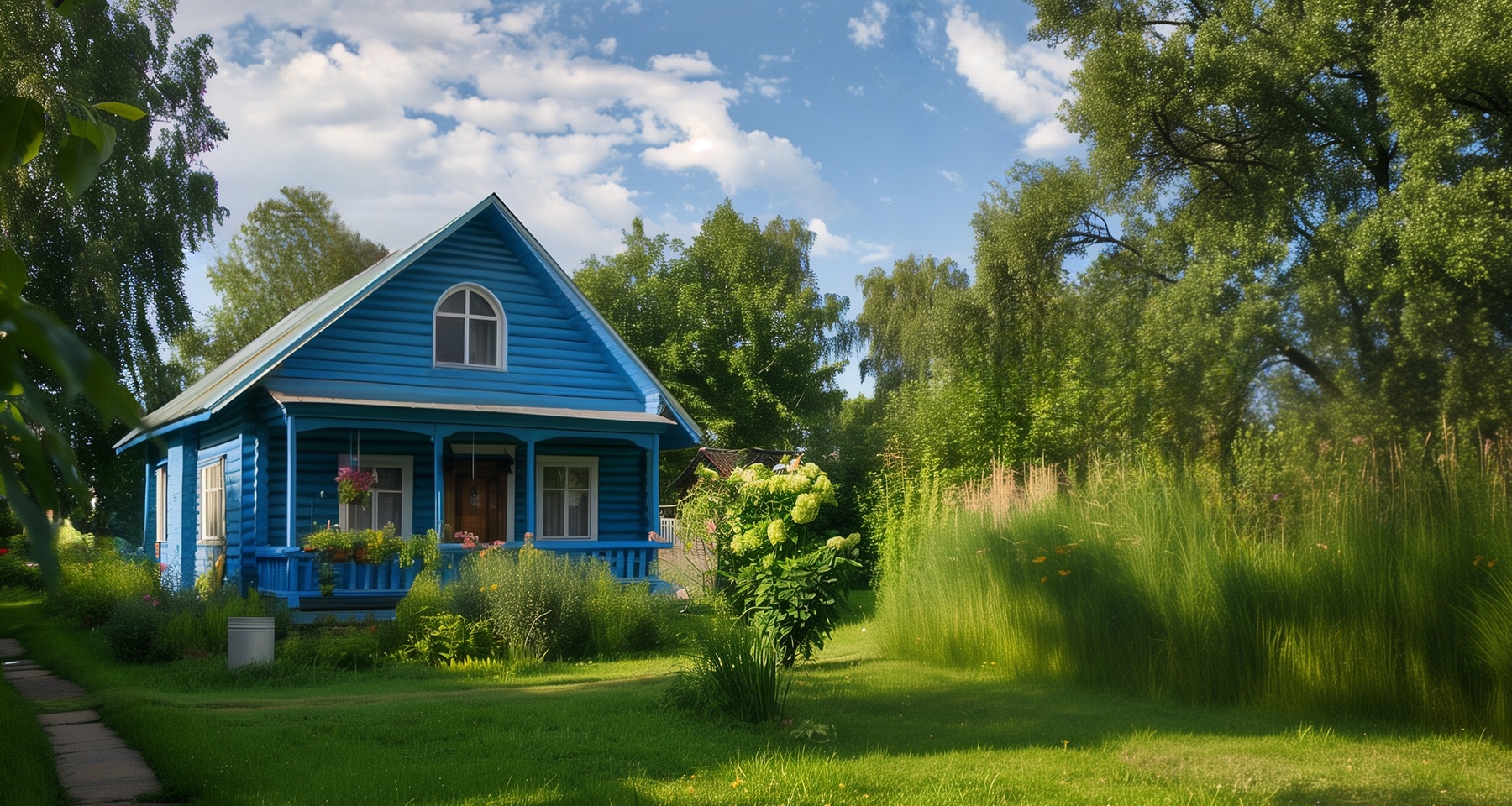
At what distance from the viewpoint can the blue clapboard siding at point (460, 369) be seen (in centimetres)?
1664

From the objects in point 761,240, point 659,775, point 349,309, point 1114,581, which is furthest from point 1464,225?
point 761,240

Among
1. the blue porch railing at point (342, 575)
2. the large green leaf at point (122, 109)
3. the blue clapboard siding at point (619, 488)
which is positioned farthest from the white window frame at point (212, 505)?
the large green leaf at point (122, 109)

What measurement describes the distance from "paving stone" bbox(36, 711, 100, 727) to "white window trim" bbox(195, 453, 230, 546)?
864cm

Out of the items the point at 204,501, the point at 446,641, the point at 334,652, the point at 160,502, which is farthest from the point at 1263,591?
the point at 160,502

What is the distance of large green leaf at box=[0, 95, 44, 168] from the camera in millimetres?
1549

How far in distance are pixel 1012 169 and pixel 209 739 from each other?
20595 millimetres

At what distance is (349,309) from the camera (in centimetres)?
1652

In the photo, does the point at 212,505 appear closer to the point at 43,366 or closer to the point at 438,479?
the point at 438,479

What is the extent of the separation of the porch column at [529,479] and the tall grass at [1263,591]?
7530mm

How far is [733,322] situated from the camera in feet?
140

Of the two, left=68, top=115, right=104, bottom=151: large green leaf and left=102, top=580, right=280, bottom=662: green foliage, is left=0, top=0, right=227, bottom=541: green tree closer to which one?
left=102, top=580, right=280, bottom=662: green foliage

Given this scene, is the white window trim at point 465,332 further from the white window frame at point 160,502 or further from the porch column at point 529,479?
the white window frame at point 160,502

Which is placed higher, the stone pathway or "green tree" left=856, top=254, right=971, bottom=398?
"green tree" left=856, top=254, right=971, bottom=398

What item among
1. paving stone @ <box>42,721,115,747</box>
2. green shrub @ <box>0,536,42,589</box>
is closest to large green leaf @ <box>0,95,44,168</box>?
paving stone @ <box>42,721,115,747</box>
